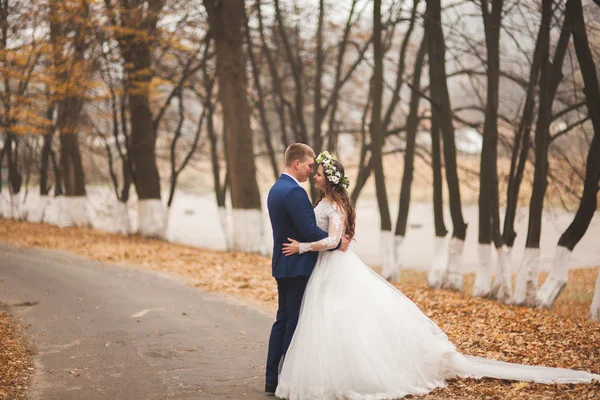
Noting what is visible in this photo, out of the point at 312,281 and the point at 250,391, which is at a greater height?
the point at 312,281

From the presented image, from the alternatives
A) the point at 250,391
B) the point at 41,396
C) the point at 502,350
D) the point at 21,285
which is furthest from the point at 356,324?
the point at 21,285

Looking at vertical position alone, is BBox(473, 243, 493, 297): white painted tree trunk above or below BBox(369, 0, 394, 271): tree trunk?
below

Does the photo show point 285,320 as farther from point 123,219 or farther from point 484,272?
point 123,219

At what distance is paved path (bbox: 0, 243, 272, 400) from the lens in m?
6.28

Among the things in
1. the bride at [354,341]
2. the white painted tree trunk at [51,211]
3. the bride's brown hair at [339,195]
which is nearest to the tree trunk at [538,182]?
the bride at [354,341]

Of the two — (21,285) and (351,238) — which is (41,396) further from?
(21,285)

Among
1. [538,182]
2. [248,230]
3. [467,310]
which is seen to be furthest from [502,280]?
[248,230]

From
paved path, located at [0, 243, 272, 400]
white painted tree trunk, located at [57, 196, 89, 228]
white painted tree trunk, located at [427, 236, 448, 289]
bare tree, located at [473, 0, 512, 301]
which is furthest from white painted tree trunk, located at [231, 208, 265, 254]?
white painted tree trunk, located at [57, 196, 89, 228]

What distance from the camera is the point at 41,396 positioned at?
19.8 ft

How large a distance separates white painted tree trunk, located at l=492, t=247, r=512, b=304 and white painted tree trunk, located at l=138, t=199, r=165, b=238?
12695mm

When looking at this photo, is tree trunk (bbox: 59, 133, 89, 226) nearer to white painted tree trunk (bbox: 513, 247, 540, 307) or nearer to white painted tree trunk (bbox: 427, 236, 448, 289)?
white painted tree trunk (bbox: 427, 236, 448, 289)

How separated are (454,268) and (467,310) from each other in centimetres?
416

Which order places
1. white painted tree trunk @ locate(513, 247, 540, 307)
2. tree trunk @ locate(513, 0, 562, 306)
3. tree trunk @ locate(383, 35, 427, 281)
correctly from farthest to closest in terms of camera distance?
tree trunk @ locate(383, 35, 427, 281), white painted tree trunk @ locate(513, 247, 540, 307), tree trunk @ locate(513, 0, 562, 306)

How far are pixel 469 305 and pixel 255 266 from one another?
21.4ft
